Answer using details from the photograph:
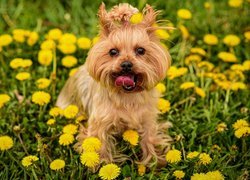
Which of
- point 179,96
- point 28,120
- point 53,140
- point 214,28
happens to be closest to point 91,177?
point 53,140

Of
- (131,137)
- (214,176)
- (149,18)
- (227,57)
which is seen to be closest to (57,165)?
(131,137)

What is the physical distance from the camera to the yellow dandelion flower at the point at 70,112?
395 centimetres

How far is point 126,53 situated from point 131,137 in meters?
0.67

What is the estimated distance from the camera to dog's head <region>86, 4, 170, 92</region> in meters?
3.45

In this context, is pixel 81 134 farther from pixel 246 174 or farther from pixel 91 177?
pixel 246 174

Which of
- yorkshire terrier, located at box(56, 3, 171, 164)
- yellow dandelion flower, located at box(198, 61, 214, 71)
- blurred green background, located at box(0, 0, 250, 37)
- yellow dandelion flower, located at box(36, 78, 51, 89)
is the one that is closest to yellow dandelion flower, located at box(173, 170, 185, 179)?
yorkshire terrier, located at box(56, 3, 171, 164)

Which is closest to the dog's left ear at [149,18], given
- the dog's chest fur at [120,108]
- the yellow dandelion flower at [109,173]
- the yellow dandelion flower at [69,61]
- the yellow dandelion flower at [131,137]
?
the dog's chest fur at [120,108]

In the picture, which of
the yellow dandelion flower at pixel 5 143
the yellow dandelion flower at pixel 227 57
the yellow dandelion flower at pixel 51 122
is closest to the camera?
the yellow dandelion flower at pixel 5 143

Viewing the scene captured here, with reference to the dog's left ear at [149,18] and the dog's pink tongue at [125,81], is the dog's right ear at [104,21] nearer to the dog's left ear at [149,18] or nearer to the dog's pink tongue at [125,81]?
the dog's left ear at [149,18]

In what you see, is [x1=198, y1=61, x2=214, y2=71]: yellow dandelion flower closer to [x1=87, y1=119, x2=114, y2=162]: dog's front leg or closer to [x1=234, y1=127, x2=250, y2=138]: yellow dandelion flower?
[x1=234, y1=127, x2=250, y2=138]: yellow dandelion flower

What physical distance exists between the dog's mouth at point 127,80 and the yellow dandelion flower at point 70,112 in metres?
0.56

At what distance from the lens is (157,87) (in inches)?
173

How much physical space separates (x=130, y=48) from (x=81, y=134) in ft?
3.09

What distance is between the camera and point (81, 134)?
4.05 meters
